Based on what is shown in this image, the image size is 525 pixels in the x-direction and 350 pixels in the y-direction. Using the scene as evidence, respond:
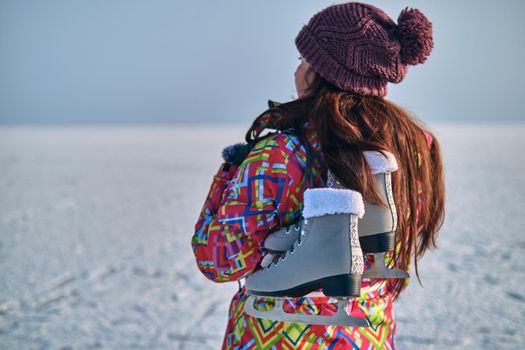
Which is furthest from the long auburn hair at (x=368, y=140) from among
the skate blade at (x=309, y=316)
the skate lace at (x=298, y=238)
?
the skate blade at (x=309, y=316)

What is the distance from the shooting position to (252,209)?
1.14 meters

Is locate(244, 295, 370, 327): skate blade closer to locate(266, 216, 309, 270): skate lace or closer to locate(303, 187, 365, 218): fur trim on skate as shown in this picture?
locate(266, 216, 309, 270): skate lace

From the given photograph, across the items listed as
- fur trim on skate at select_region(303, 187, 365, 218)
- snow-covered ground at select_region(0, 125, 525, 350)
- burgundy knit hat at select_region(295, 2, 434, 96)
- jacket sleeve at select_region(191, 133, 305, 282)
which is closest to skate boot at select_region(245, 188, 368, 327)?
fur trim on skate at select_region(303, 187, 365, 218)

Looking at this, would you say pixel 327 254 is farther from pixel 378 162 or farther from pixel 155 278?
pixel 155 278

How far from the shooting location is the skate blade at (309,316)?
3.47 ft

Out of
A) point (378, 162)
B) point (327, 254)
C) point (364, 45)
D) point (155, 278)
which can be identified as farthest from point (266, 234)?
point (155, 278)

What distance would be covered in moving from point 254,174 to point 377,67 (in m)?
0.40

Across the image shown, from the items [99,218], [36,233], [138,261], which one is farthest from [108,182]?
[138,261]

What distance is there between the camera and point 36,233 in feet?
17.8

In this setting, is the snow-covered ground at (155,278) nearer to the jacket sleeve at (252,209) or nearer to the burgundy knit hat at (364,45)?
the jacket sleeve at (252,209)

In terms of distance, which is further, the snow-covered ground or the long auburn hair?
the snow-covered ground

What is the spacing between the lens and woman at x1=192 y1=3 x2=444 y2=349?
1.12m

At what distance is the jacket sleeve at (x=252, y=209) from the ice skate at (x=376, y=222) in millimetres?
57

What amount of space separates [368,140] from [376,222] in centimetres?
19
